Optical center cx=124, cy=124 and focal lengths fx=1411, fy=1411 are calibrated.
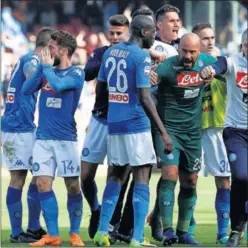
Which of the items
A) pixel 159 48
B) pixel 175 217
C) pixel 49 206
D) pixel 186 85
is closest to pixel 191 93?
pixel 186 85

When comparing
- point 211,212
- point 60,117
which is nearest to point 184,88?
point 60,117

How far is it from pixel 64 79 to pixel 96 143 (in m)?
0.94

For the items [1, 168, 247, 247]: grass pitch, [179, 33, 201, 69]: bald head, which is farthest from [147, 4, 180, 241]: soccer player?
[179, 33, 201, 69]: bald head

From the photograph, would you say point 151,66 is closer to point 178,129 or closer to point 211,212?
point 178,129

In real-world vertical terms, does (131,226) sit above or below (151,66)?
below

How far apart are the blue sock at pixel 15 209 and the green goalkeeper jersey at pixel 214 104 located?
2.01 meters

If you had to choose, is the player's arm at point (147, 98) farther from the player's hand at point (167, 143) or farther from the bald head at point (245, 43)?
the bald head at point (245, 43)

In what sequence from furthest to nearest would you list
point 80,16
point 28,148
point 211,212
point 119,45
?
point 80,16 → point 211,212 → point 28,148 → point 119,45

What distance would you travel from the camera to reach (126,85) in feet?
41.7

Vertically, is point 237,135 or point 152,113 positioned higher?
point 152,113

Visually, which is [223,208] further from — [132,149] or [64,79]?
[64,79]

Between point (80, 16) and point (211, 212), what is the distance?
23.7 metres

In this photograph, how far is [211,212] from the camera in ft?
56.1

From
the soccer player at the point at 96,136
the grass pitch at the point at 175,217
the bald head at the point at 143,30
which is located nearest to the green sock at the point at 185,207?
the grass pitch at the point at 175,217
